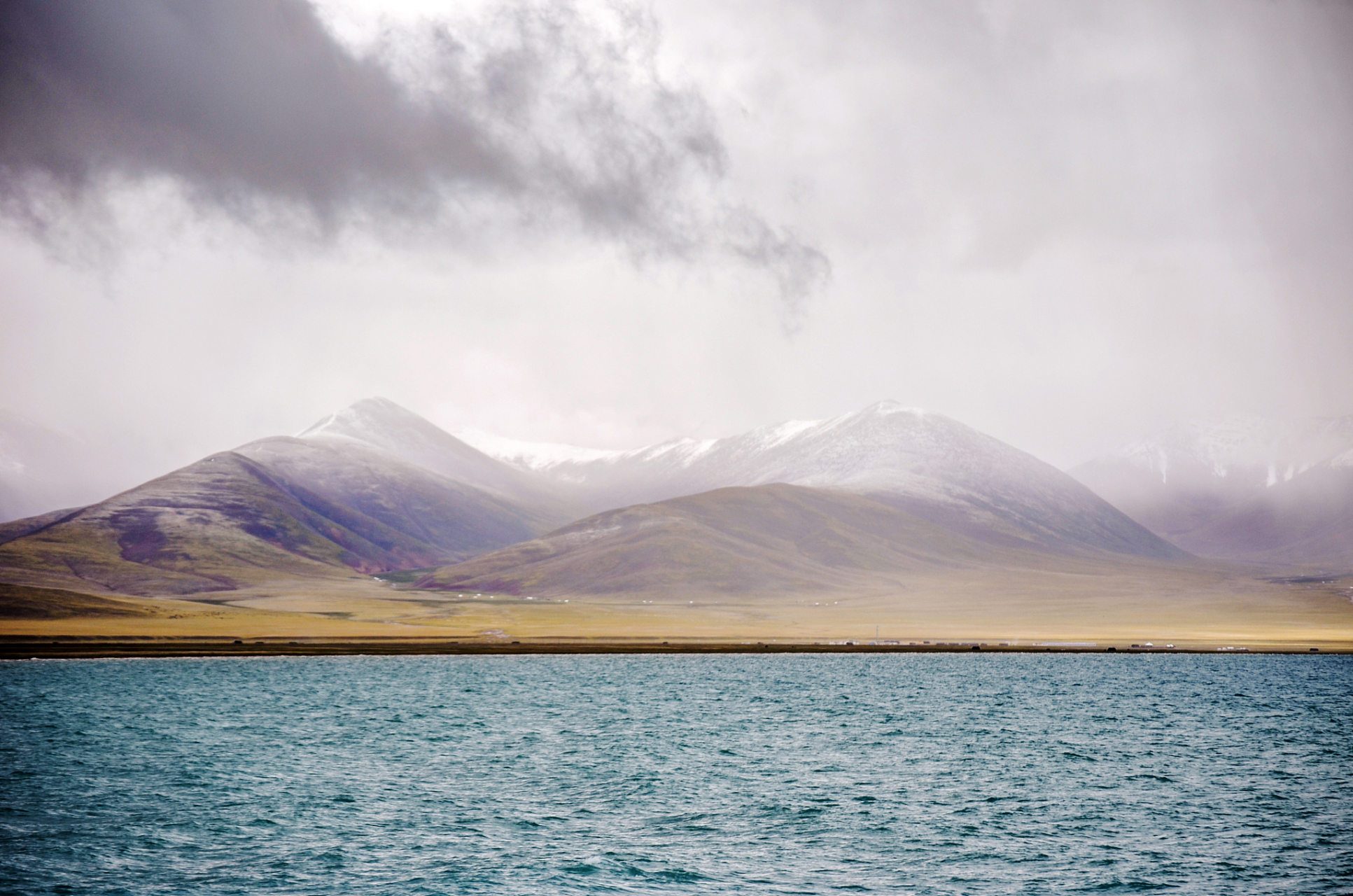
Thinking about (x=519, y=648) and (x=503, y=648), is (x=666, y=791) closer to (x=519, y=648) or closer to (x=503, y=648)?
(x=503, y=648)

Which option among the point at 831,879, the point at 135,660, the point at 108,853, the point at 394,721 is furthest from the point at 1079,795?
the point at 135,660

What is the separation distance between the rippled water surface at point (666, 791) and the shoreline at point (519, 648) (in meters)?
46.8

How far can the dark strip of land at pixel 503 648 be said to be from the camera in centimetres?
15388

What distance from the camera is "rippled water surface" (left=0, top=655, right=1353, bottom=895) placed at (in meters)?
37.8

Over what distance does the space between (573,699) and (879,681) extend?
40.4m

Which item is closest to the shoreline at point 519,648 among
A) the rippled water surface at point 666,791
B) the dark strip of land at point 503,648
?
the dark strip of land at point 503,648

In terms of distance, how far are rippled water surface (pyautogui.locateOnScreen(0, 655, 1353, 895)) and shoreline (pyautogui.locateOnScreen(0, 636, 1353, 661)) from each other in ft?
153

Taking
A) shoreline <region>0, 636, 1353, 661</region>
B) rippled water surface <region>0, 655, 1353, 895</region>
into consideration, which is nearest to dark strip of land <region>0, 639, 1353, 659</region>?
shoreline <region>0, 636, 1353, 661</region>

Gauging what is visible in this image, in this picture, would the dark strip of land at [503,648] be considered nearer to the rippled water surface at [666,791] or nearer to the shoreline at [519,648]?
the shoreline at [519,648]

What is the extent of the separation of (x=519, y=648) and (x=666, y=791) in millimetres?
A: 124844

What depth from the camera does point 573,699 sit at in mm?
103188

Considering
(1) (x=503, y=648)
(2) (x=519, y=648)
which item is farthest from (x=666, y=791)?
(2) (x=519, y=648)

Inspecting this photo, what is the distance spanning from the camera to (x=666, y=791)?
5447 cm

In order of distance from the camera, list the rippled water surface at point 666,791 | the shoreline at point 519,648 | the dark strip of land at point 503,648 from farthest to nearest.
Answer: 1. the shoreline at point 519,648
2. the dark strip of land at point 503,648
3. the rippled water surface at point 666,791
